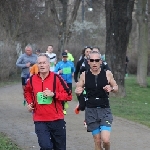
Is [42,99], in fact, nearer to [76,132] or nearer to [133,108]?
[76,132]

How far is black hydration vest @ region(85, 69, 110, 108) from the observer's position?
9445mm

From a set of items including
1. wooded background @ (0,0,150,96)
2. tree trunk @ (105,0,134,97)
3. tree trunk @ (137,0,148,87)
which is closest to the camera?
tree trunk @ (105,0,134,97)

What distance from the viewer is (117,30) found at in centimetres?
2194

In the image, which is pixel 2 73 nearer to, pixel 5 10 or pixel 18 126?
pixel 5 10

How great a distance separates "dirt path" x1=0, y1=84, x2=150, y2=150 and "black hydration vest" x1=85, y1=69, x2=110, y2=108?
1859 mm

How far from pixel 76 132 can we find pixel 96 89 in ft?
12.7

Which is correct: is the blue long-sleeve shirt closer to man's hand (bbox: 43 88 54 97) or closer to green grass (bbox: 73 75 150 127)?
green grass (bbox: 73 75 150 127)

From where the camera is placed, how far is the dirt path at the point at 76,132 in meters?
11.4

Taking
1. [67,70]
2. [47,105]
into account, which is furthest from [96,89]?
[67,70]

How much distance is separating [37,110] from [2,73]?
2503 cm

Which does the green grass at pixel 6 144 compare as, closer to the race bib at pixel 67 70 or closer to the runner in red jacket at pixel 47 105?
the runner in red jacket at pixel 47 105

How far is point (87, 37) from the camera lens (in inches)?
2404

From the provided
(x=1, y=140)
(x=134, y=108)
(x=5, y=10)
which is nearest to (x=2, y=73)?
(x=5, y=10)

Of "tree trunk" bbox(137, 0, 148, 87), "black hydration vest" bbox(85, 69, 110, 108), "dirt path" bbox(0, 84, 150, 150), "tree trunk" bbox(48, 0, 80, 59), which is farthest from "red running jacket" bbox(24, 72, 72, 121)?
"tree trunk" bbox(48, 0, 80, 59)
